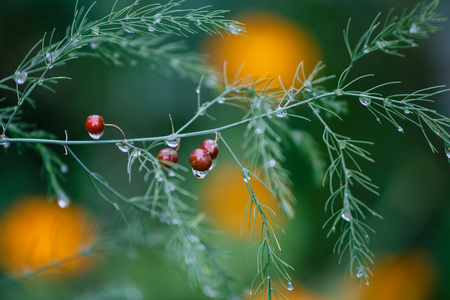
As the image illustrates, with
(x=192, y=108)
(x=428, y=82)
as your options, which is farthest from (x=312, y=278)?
(x=428, y=82)

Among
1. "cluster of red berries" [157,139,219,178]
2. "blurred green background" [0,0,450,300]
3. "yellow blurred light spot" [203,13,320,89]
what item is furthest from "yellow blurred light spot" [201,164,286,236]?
"cluster of red berries" [157,139,219,178]

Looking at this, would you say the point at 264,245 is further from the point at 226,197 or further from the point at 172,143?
the point at 226,197

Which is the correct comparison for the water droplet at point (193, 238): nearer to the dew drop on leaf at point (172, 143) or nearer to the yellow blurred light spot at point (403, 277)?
the dew drop on leaf at point (172, 143)

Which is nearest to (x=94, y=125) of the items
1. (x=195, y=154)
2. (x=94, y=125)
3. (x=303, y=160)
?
(x=94, y=125)

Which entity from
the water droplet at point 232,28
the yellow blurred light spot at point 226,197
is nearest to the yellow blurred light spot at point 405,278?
the yellow blurred light spot at point 226,197

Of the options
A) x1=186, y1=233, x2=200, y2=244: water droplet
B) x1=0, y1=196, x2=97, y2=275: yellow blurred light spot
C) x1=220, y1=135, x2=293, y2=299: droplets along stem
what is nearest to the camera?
x1=220, y1=135, x2=293, y2=299: droplets along stem

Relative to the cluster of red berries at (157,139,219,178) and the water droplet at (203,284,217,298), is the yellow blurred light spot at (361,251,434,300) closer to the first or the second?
the water droplet at (203,284,217,298)
